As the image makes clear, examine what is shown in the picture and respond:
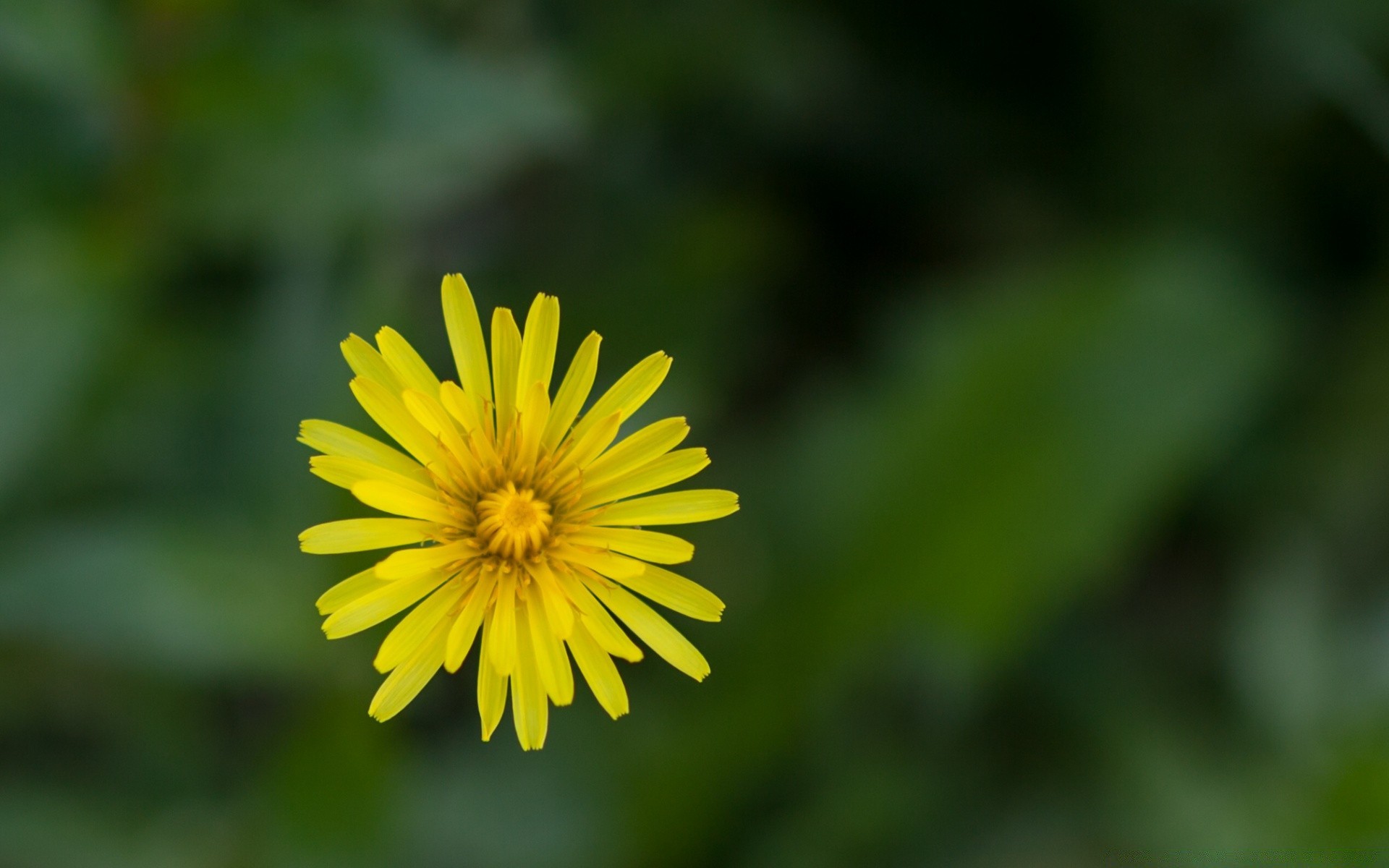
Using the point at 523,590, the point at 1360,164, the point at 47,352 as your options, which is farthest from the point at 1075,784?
the point at 47,352

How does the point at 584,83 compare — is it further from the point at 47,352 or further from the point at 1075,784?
the point at 1075,784

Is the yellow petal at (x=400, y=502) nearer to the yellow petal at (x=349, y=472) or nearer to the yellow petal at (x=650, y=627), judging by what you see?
the yellow petal at (x=349, y=472)

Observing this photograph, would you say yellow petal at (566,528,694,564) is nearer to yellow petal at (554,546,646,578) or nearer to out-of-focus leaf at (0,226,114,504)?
yellow petal at (554,546,646,578)

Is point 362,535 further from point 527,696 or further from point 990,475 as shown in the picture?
point 990,475

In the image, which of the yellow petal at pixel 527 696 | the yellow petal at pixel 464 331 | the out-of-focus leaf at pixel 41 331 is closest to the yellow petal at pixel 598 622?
the yellow petal at pixel 527 696

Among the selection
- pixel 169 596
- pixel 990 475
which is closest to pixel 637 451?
pixel 169 596

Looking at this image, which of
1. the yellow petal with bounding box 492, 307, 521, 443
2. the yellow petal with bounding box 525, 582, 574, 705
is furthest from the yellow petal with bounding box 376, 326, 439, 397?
the yellow petal with bounding box 525, 582, 574, 705
